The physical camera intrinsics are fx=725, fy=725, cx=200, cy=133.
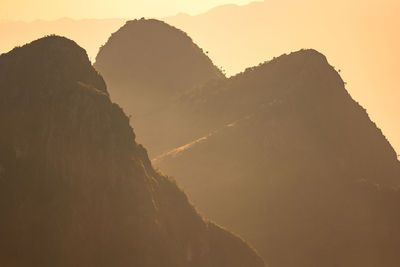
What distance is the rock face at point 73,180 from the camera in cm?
6200

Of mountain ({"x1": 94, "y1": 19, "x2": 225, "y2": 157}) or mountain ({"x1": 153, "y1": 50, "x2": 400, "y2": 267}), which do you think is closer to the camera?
mountain ({"x1": 153, "y1": 50, "x2": 400, "y2": 267})

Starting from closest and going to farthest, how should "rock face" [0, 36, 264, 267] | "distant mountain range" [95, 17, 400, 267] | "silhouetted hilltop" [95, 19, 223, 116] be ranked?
"rock face" [0, 36, 264, 267]
"distant mountain range" [95, 17, 400, 267]
"silhouetted hilltop" [95, 19, 223, 116]

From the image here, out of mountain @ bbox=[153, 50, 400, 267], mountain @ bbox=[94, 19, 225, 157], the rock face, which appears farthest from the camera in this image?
mountain @ bbox=[94, 19, 225, 157]

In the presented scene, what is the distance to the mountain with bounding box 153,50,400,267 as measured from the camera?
102 metres

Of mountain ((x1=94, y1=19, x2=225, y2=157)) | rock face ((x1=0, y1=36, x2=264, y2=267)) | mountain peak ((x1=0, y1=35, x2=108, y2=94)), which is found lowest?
rock face ((x1=0, y1=36, x2=264, y2=267))

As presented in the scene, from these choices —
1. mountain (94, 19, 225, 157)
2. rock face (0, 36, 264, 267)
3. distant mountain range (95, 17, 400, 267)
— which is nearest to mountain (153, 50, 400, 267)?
distant mountain range (95, 17, 400, 267)

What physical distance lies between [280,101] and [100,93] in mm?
54836

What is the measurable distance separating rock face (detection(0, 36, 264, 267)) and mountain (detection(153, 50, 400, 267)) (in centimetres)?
3069

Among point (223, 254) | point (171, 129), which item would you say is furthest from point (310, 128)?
point (223, 254)

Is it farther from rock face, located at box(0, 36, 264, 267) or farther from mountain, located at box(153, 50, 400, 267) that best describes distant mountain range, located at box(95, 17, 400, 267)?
rock face, located at box(0, 36, 264, 267)

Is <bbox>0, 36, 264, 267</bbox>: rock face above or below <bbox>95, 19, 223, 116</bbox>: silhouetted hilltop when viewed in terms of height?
below

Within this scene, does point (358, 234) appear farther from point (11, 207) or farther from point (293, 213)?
point (11, 207)

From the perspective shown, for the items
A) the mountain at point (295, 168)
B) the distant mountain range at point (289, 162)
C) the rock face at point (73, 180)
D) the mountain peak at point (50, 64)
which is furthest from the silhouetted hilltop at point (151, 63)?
the rock face at point (73, 180)

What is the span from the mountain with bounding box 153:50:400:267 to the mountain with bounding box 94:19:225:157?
2168 centimetres
